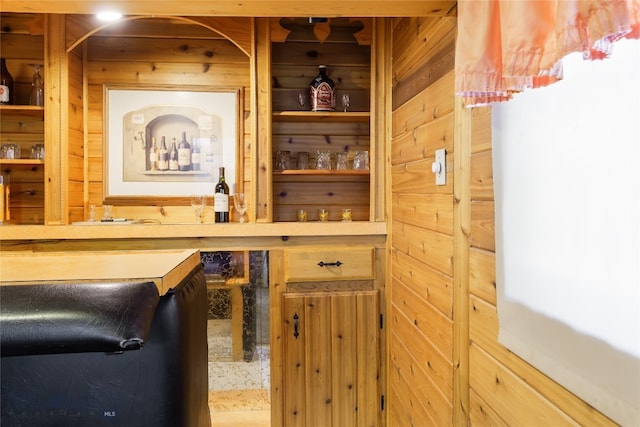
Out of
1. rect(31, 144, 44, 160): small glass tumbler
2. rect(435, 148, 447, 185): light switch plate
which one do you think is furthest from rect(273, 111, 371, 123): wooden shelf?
rect(31, 144, 44, 160): small glass tumbler

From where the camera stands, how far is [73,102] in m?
2.54

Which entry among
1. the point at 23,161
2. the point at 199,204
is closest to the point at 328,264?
the point at 199,204

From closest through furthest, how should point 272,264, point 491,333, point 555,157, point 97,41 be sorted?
point 555,157 → point 491,333 → point 272,264 → point 97,41

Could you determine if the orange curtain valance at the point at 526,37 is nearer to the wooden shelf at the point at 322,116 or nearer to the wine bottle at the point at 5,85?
the wooden shelf at the point at 322,116

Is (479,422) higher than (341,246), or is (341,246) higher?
(341,246)

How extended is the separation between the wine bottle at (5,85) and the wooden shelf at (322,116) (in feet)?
4.82

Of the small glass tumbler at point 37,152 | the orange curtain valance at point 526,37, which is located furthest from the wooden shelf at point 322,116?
the orange curtain valance at point 526,37

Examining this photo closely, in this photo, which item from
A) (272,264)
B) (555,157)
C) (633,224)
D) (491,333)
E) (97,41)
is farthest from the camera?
(97,41)

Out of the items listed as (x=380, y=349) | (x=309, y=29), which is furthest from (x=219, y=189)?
(x=380, y=349)

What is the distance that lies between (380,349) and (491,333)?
1.24m

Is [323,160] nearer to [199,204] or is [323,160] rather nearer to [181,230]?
[199,204]

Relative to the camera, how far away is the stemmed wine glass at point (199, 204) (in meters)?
2.67

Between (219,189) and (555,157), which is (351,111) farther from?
(555,157)

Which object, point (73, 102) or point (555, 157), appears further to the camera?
point (73, 102)
